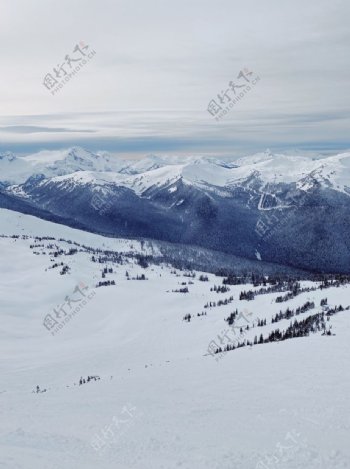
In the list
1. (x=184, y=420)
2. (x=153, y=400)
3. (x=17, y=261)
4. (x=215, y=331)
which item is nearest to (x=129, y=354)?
(x=215, y=331)

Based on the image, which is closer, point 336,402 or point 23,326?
point 336,402

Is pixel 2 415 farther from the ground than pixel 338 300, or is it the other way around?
pixel 338 300

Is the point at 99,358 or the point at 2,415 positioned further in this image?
the point at 99,358

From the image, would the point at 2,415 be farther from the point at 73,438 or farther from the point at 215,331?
the point at 215,331

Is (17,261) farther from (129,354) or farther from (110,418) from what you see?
(110,418)

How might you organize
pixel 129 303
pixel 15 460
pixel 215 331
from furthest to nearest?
pixel 129 303, pixel 215 331, pixel 15 460

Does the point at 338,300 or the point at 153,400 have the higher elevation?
the point at 338,300

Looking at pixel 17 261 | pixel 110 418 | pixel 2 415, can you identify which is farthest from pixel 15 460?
pixel 17 261

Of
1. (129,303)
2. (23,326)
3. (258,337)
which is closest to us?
(258,337)

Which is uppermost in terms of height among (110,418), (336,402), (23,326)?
(336,402)
